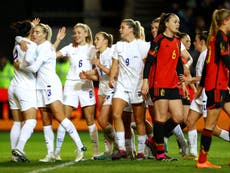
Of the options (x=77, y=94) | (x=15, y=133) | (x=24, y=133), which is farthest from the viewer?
(x=77, y=94)

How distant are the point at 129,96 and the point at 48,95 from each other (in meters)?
1.11

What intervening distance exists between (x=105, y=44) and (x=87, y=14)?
46.2 ft

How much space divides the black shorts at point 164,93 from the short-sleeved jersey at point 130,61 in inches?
Result: 22.7

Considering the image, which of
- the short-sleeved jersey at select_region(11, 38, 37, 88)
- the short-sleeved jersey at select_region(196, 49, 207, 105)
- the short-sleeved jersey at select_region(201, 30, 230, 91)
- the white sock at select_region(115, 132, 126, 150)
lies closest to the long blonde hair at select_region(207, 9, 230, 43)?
the short-sleeved jersey at select_region(201, 30, 230, 91)

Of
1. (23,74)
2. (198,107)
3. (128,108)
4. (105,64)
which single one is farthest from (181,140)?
(23,74)

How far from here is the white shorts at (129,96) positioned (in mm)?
13898

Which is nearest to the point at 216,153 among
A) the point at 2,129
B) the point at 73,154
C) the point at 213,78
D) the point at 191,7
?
the point at 73,154

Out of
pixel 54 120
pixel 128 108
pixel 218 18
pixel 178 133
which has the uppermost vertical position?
pixel 218 18

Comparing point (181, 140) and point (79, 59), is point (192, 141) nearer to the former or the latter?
point (181, 140)

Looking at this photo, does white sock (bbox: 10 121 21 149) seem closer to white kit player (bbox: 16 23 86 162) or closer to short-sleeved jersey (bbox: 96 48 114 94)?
white kit player (bbox: 16 23 86 162)

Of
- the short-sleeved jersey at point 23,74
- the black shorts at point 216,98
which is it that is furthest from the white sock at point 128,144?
the black shorts at point 216,98

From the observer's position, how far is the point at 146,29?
27.4 m

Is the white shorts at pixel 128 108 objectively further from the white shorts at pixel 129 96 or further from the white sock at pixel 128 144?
the white sock at pixel 128 144

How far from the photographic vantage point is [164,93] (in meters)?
13.4
